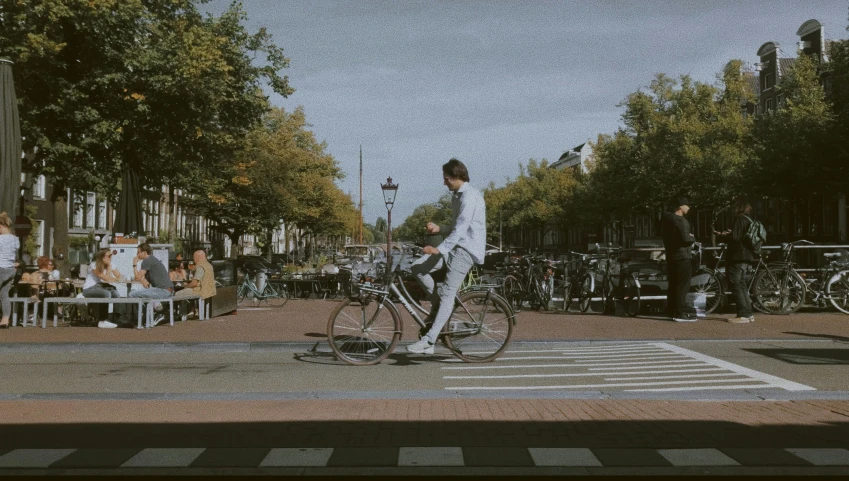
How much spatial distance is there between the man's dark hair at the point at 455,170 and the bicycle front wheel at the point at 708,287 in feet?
24.0

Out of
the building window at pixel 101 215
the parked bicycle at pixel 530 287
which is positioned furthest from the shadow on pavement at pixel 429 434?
the building window at pixel 101 215

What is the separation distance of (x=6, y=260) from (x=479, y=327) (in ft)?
26.4

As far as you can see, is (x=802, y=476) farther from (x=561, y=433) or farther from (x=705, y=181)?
(x=705, y=181)

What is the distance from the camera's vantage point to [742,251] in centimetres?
1413

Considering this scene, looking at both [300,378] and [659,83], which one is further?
[659,83]

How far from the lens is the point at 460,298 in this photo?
901cm

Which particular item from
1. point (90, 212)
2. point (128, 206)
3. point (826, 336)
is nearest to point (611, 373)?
point (826, 336)

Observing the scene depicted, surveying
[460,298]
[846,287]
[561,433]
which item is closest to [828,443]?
[561,433]

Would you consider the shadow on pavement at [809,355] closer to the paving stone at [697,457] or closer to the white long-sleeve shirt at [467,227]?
the white long-sleeve shirt at [467,227]

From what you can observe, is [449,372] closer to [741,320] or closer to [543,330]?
[543,330]

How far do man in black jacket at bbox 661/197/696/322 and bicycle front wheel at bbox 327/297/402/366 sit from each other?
20.7 ft

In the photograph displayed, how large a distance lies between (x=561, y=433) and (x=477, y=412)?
2.95ft

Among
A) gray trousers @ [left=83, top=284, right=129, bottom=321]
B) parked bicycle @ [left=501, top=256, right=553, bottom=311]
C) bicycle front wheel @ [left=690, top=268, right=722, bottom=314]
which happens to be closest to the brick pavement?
gray trousers @ [left=83, top=284, right=129, bottom=321]

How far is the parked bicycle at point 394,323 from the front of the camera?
8953 mm
